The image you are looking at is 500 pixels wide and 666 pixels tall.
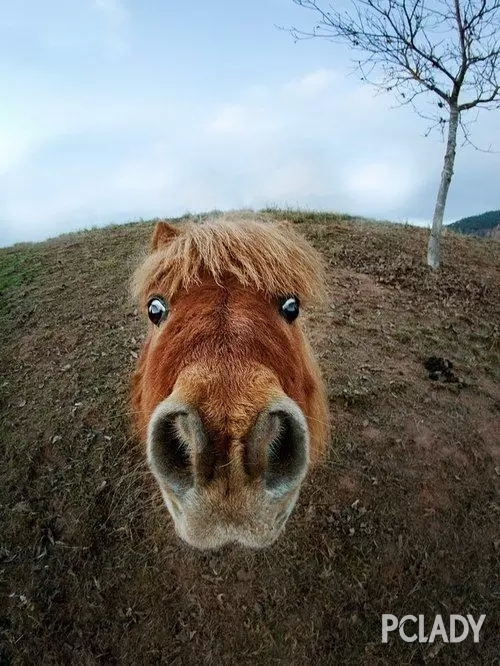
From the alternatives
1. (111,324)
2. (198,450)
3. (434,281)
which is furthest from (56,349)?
(434,281)

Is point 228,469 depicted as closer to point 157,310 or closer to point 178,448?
point 178,448

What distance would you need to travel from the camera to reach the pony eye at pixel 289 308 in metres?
2.90

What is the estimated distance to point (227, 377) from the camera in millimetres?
2072

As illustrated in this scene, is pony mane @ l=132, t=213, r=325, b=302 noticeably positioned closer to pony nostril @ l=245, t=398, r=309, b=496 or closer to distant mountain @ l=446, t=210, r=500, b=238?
pony nostril @ l=245, t=398, r=309, b=496

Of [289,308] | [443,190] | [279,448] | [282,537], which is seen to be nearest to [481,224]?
[443,190]

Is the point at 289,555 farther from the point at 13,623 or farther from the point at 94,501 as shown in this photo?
the point at 13,623

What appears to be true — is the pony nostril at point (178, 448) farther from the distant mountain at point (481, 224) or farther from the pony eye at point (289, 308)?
the distant mountain at point (481, 224)

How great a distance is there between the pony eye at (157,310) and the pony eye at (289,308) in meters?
0.77

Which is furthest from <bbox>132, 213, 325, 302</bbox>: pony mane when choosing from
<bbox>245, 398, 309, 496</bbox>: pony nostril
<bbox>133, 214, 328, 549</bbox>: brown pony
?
<bbox>245, 398, 309, 496</bbox>: pony nostril

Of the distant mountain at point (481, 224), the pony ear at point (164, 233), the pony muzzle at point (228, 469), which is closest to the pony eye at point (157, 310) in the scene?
the pony ear at point (164, 233)

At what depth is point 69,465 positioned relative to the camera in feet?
18.1

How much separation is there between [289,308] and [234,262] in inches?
18.7

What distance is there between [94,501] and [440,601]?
156 inches

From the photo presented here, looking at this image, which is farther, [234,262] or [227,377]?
[234,262]
